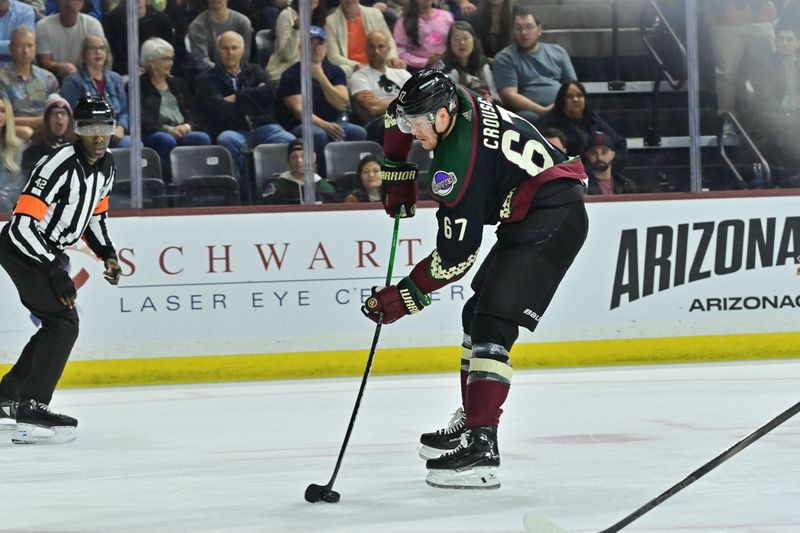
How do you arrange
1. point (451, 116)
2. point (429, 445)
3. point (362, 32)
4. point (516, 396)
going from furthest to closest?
point (362, 32) < point (516, 396) < point (429, 445) < point (451, 116)

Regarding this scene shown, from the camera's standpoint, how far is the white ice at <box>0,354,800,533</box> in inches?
140

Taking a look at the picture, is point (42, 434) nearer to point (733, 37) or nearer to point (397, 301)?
point (397, 301)

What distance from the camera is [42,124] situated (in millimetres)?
7039

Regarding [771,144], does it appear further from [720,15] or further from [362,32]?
[362,32]

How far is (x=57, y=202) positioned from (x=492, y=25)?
334cm

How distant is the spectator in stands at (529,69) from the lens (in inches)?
306

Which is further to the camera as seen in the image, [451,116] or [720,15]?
[720,15]

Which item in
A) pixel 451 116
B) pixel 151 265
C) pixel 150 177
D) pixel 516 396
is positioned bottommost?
pixel 516 396

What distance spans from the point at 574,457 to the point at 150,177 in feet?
11.2

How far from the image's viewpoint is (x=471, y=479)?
12.9ft

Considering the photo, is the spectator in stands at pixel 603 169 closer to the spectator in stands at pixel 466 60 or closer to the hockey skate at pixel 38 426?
the spectator in stands at pixel 466 60

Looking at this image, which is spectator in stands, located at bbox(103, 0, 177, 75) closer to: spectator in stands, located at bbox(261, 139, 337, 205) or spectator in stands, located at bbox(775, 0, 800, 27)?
spectator in stands, located at bbox(261, 139, 337, 205)

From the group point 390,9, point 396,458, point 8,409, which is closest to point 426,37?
point 390,9

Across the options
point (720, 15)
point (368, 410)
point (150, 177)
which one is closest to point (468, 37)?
point (720, 15)
